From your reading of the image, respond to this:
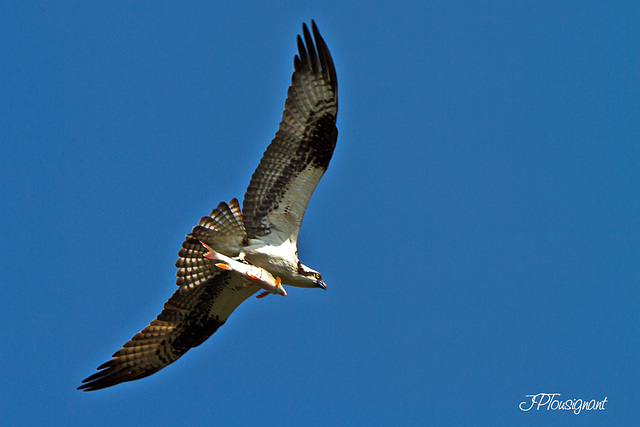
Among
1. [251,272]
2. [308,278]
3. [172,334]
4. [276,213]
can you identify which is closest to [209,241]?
[251,272]

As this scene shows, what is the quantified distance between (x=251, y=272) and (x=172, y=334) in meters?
2.54

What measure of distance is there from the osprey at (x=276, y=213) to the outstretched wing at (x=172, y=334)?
1.3 inches

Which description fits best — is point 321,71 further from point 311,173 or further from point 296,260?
point 296,260

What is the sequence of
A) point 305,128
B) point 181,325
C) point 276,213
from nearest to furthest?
1. point 305,128
2. point 276,213
3. point 181,325

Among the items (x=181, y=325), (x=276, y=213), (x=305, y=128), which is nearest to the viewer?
(x=305, y=128)

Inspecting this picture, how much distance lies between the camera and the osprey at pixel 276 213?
1313 centimetres

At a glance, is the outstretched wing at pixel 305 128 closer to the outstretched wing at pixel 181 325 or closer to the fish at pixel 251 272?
the fish at pixel 251 272

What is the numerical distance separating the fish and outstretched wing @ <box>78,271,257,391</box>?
1149mm

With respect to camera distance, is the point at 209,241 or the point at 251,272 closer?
the point at 251,272

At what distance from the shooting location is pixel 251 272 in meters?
13.3

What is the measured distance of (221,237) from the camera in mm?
13555

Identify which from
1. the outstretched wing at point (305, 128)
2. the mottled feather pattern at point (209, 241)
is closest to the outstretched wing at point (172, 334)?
the mottled feather pattern at point (209, 241)

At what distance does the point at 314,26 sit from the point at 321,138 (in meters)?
1.68

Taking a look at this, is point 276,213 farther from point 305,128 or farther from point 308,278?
point 305,128
